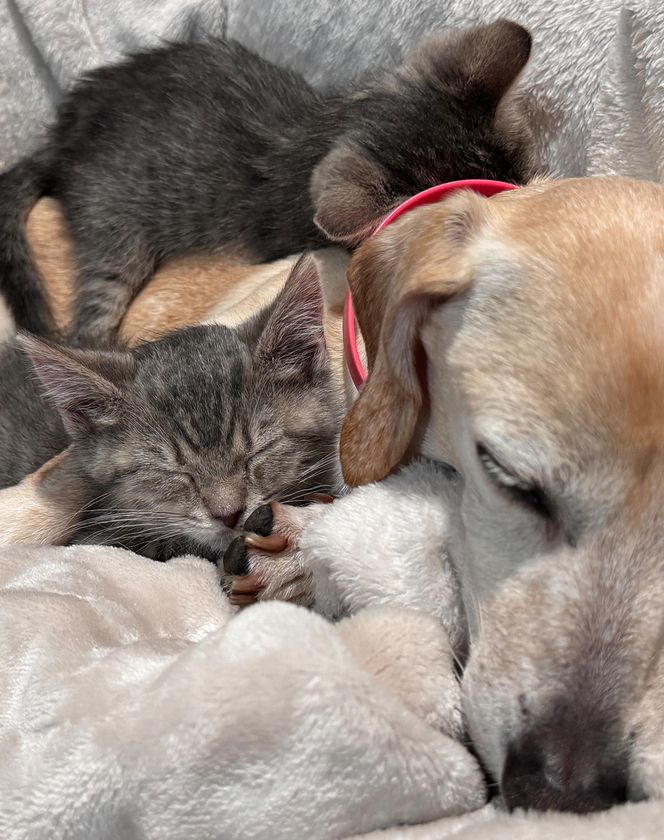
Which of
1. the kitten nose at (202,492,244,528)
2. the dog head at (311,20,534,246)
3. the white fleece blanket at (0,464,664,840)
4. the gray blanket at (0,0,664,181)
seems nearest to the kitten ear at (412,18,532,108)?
the dog head at (311,20,534,246)

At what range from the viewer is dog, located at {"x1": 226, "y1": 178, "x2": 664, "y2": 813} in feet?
3.42

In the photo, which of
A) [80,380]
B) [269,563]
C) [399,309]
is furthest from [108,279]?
[399,309]

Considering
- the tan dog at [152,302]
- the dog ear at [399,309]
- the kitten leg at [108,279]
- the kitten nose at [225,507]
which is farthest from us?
the kitten leg at [108,279]

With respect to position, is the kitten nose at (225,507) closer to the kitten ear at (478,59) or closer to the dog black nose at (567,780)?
the dog black nose at (567,780)

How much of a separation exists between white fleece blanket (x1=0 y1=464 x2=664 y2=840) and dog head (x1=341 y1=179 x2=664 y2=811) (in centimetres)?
6

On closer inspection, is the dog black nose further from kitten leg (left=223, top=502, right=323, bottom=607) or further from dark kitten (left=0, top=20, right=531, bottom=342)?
dark kitten (left=0, top=20, right=531, bottom=342)

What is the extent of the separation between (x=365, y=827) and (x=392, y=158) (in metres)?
1.51

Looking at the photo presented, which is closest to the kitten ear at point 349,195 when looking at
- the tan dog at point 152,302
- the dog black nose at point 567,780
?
the tan dog at point 152,302

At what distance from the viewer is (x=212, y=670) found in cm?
103

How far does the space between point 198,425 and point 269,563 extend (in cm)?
31

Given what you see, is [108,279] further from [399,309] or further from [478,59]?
[399,309]

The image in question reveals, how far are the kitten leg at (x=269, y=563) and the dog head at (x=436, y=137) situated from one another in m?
0.71

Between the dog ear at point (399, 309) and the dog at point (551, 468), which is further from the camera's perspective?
the dog ear at point (399, 309)

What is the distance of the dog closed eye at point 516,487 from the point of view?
1133mm
